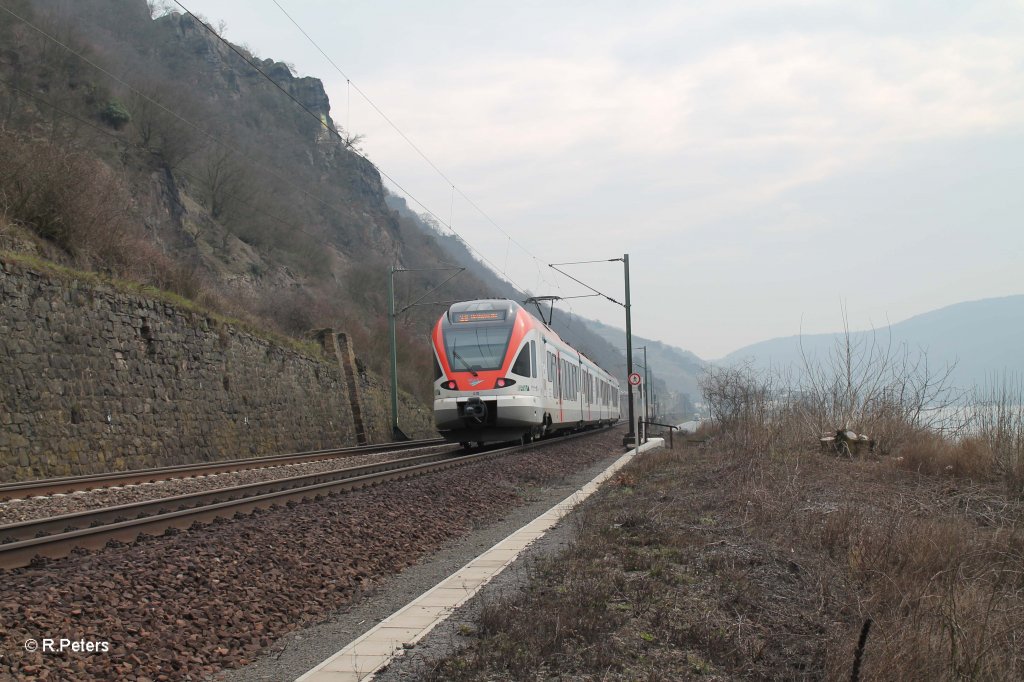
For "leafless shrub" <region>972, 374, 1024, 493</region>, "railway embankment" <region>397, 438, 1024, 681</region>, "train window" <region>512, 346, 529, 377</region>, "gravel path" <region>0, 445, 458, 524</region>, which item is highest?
"train window" <region>512, 346, 529, 377</region>

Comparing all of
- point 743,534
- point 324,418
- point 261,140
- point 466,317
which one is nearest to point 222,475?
point 466,317

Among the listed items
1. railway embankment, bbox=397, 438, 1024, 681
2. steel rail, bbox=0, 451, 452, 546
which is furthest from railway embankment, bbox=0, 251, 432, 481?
railway embankment, bbox=397, 438, 1024, 681

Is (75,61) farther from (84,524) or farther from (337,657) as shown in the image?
(337,657)

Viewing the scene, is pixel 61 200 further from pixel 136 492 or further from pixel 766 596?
pixel 766 596

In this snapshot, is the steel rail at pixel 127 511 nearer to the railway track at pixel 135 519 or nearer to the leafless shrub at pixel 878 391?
the railway track at pixel 135 519

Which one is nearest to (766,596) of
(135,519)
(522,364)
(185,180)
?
→ (135,519)

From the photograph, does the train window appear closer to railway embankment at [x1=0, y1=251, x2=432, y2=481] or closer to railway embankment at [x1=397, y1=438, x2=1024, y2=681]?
railway embankment at [x1=0, y1=251, x2=432, y2=481]

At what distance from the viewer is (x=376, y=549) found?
8.91 m

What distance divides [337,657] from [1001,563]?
5.46m

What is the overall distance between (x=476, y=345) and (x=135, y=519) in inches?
504

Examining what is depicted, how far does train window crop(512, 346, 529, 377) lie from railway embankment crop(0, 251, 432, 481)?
788cm

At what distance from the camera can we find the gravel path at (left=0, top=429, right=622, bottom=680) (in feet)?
16.8

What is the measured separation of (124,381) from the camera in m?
18.5

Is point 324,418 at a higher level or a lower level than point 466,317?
lower
